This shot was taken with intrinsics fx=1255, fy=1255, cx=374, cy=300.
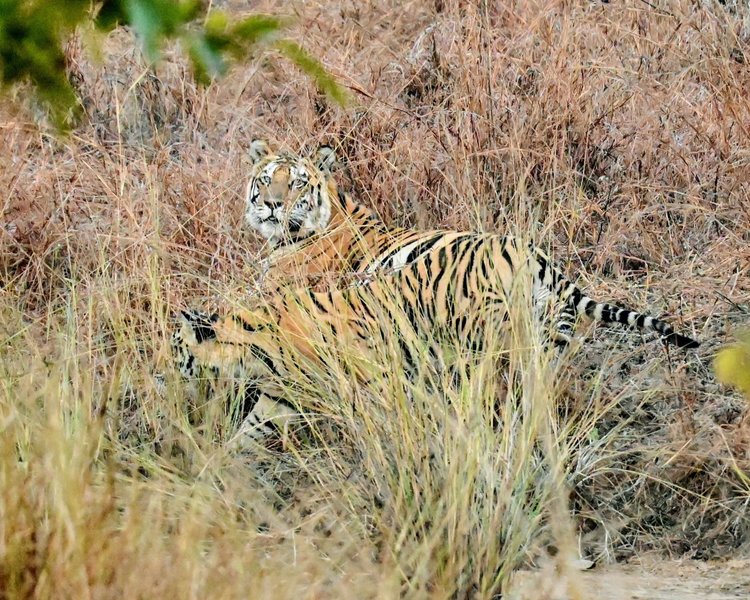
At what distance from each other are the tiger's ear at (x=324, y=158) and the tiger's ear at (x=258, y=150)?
0.76 ft

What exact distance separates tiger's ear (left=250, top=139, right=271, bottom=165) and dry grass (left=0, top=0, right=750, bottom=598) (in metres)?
0.17

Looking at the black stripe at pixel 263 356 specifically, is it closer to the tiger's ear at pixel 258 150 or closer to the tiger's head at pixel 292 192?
the tiger's head at pixel 292 192

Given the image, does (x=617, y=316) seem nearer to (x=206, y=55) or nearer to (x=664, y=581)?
(x=664, y=581)

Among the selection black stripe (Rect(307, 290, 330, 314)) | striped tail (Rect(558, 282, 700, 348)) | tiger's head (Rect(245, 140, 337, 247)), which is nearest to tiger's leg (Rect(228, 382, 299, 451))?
black stripe (Rect(307, 290, 330, 314))

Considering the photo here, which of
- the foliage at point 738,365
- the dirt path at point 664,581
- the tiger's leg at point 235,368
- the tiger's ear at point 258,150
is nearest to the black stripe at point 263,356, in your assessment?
the tiger's leg at point 235,368

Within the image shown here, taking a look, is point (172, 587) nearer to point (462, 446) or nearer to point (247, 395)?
point (462, 446)

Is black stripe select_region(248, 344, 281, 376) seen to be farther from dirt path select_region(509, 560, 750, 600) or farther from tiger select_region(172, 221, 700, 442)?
dirt path select_region(509, 560, 750, 600)

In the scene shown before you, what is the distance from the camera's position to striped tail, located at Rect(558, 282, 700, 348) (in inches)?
149

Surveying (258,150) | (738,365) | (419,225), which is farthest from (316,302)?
(738,365)

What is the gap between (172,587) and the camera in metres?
2.27

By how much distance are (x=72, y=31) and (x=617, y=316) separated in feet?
8.19

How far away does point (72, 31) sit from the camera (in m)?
1.85

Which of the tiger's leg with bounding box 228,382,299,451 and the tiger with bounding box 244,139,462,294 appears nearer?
the tiger's leg with bounding box 228,382,299,451

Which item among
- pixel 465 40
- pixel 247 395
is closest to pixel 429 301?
pixel 247 395
